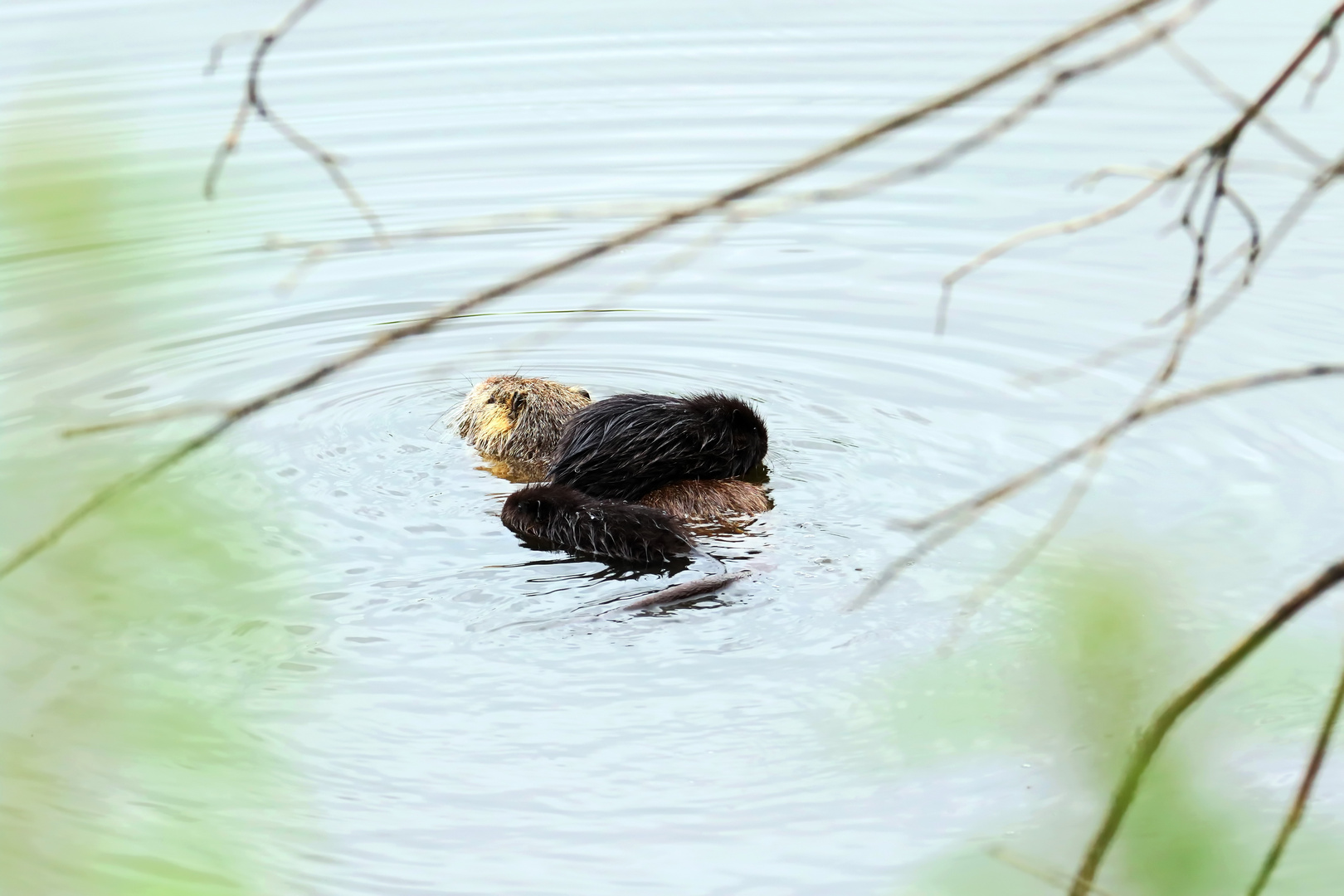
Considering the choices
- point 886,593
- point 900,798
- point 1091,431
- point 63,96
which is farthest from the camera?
point 1091,431

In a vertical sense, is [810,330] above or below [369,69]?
below

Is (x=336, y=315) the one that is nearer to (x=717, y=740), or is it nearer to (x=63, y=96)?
(x=717, y=740)

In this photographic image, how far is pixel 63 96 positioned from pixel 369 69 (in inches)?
428

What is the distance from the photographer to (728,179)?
957 cm

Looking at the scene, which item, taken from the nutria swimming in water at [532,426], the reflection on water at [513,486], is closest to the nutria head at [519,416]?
the nutria swimming in water at [532,426]

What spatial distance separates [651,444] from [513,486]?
25.2 inches

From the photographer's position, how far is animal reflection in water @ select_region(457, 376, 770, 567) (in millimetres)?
5219

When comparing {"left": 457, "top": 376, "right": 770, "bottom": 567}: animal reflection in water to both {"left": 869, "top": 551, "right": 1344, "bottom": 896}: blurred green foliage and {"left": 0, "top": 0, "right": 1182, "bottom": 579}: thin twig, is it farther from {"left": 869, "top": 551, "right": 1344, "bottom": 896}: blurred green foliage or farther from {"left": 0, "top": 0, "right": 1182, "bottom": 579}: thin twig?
{"left": 0, "top": 0, "right": 1182, "bottom": 579}: thin twig

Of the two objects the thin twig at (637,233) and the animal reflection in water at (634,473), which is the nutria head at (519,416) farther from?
the thin twig at (637,233)

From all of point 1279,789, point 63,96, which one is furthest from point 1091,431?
point 63,96

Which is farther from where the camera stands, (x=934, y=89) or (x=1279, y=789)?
(x=934, y=89)

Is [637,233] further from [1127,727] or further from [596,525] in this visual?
[596,525]

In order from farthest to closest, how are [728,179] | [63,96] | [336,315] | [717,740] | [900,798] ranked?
1. [728,179]
2. [336,315]
3. [717,740]
4. [900,798]
5. [63,96]

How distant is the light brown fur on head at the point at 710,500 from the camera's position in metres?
5.61
